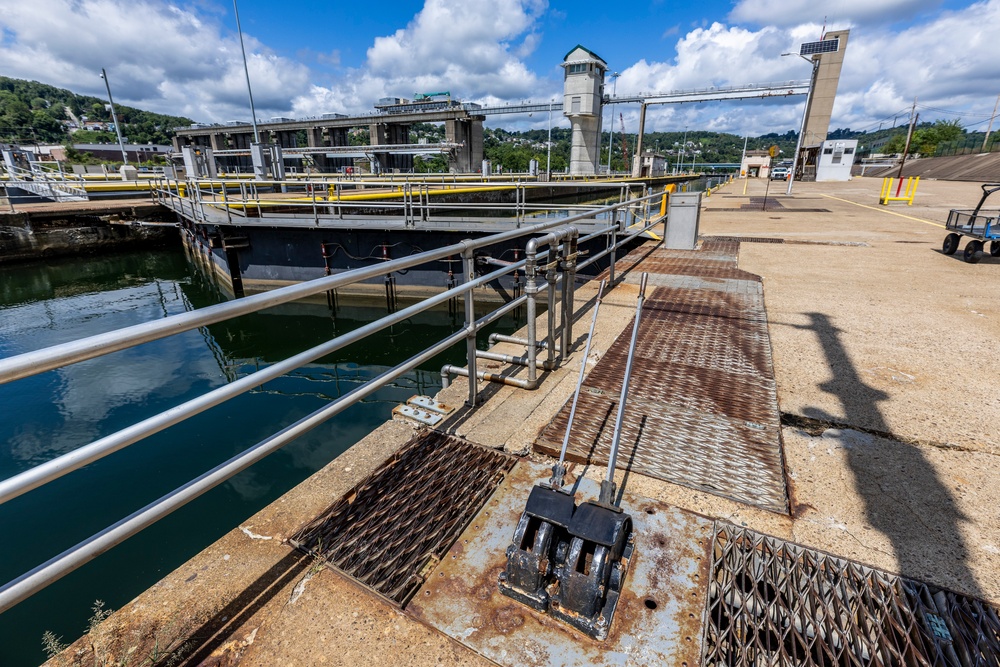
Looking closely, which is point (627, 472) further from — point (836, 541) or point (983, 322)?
point (983, 322)

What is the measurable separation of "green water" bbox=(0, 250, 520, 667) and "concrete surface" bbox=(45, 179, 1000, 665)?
289 centimetres

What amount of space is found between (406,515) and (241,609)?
2.40 ft

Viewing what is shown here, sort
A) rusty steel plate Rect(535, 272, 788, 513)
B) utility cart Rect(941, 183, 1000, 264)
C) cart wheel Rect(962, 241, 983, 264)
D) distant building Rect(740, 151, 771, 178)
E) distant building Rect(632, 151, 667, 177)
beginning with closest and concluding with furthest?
rusty steel plate Rect(535, 272, 788, 513) → utility cart Rect(941, 183, 1000, 264) → cart wheel Rect(962, 241, 983, 264) → distant building Rect(632, 151, 667, 177) → distant building Rect(740, 151, 771, 178)

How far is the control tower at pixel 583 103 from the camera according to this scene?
69.5 meters

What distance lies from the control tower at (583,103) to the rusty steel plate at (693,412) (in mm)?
69073

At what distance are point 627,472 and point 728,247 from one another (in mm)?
8444

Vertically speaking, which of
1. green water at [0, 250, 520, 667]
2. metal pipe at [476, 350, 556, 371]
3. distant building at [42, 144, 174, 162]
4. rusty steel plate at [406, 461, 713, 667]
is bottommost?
green water at [0, 250, 520, 667]

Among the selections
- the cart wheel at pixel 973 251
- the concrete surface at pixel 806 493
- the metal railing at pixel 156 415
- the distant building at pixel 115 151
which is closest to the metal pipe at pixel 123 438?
the metal railing at pixel 156 415

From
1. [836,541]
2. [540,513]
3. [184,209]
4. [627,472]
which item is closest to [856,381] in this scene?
[836,541]

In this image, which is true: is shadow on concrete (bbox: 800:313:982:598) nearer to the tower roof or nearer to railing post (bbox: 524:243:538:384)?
railing post (bbox: 524:243:538:384)

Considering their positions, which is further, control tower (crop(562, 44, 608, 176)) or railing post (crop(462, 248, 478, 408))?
control tower (crop(562, 44, 608, 176))

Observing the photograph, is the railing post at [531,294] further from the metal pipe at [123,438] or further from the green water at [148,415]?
the green water at [148,415]

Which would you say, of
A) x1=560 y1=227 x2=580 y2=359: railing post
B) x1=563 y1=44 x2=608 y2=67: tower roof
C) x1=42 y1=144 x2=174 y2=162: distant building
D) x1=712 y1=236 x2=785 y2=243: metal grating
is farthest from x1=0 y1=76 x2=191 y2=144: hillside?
x1=560 y1=227 x2=580 y2=359: railing post

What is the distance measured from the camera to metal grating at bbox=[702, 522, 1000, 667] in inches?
62.0
